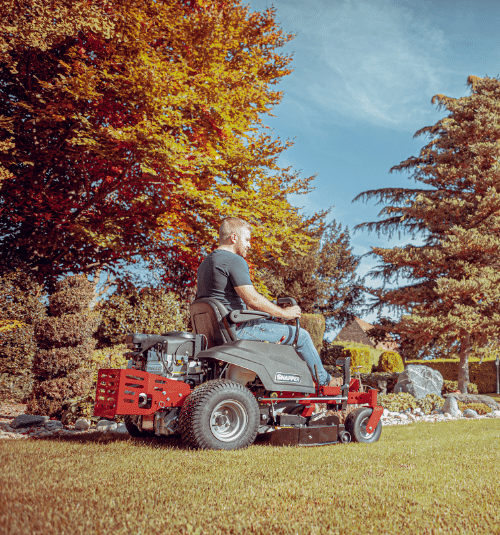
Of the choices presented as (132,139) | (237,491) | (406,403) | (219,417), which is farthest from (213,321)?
(406,403)

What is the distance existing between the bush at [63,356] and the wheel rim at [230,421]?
131 inches

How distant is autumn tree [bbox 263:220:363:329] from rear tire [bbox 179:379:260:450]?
1515 cm

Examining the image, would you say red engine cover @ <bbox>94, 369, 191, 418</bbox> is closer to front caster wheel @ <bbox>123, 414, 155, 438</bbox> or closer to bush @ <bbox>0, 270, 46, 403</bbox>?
front caster wheel @ <bbox>123, 414, 155, 438</bbox>

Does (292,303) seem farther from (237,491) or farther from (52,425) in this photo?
(52,425)

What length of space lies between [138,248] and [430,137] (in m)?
14.6

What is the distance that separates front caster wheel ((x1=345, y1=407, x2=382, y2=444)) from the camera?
4.27m

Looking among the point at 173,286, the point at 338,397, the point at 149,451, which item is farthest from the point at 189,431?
the point at 173,286

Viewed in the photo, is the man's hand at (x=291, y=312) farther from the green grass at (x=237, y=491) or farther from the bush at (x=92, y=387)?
the bush at (x=92, y=387)

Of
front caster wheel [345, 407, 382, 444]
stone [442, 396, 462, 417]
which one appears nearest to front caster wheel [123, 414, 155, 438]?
front caster wheel [345, 407, 382, 444]

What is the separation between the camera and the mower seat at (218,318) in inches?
142

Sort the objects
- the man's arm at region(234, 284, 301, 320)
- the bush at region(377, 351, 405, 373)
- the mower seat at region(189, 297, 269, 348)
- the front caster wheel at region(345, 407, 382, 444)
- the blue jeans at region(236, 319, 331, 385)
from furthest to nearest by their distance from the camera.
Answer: the bush at region(377, 351, 405, 373)
the front caster wheel at region(345, 407, 382, 444)
the blue jeans at region(236, 319, 331, 385)
the man's arm at region(234, 284, 301, 320)
the mower seat at region(189, 297, 269, 348)

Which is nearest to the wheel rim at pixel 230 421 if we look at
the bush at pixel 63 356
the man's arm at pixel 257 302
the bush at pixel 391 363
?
the man's arm at pixel 257 302

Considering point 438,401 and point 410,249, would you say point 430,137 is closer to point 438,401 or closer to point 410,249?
point 410,249

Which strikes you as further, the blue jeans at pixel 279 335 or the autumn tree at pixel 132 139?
the autumn tree at pixel 132 139
